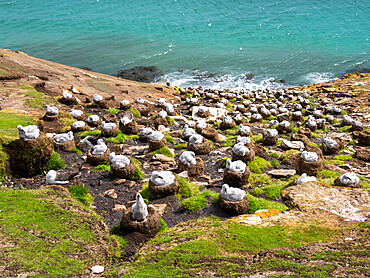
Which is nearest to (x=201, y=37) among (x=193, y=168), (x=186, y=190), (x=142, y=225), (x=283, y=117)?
(x=283, y=117)

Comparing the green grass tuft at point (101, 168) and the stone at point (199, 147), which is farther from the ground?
the green grass tuft at point (101, 168)

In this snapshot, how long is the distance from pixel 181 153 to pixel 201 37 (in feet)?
186

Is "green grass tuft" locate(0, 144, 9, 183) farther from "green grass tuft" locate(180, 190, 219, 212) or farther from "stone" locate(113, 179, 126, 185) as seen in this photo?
"green grass tuft" locate(180, 190, 219, 212)

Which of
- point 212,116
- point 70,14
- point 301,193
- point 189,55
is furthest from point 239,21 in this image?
point 301,193

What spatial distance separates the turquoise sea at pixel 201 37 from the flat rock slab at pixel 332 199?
108 ft

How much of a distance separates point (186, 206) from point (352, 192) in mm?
4505

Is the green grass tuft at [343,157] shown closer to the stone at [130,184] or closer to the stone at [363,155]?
the stone at [363,155]

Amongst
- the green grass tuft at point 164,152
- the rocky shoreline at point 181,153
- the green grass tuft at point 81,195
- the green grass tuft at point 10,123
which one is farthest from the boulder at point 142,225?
the green grass tuft at point 164,152

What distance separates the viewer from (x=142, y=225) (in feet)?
21.0

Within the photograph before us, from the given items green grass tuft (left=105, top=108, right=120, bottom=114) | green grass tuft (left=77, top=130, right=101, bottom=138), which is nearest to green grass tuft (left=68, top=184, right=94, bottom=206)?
green grass tuft (left=77, top=130, right=101, bottom=138)

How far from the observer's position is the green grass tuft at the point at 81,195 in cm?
767

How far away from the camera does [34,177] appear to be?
346 inches

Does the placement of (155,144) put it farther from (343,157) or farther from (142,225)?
(343,157)

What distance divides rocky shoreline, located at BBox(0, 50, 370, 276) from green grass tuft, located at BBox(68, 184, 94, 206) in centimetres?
20
